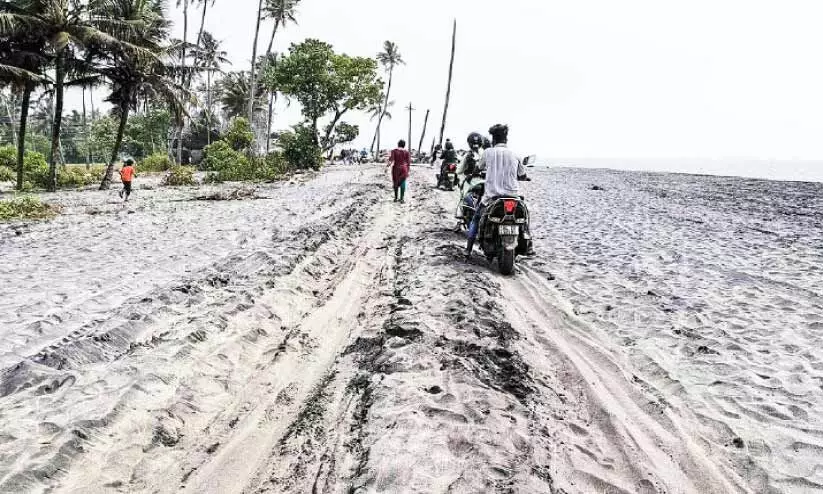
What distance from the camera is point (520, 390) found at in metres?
3.40

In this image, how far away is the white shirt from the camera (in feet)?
21.5

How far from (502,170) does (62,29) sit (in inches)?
715

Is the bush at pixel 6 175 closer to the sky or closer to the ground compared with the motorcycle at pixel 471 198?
closer to the ground

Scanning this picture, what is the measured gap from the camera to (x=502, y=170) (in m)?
6.55

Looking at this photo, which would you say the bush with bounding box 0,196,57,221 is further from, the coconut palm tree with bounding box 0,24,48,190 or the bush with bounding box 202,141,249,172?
the bush with bounding box 202,141,249,172

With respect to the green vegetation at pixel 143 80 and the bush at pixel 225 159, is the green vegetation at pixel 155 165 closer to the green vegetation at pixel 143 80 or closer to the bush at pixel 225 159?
the green vegetation at pixel 143 80

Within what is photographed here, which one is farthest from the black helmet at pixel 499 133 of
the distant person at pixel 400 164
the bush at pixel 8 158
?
the bush at pixel 8 158

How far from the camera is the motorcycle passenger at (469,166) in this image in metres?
8.44

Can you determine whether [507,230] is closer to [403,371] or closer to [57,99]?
[403,371]

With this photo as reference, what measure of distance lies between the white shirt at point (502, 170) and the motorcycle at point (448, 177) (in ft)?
33.8

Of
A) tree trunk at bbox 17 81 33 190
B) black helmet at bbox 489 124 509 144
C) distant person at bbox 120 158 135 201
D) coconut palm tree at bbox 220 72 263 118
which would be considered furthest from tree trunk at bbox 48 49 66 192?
coconut palm tree at bbox 220 72 263 118

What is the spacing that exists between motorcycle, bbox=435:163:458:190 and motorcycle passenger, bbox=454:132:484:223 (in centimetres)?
719

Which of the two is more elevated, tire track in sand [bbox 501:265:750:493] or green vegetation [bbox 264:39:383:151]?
green vegetation [bbox 264:39:383:151]

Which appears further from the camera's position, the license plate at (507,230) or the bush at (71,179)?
the bush at (71,179)
